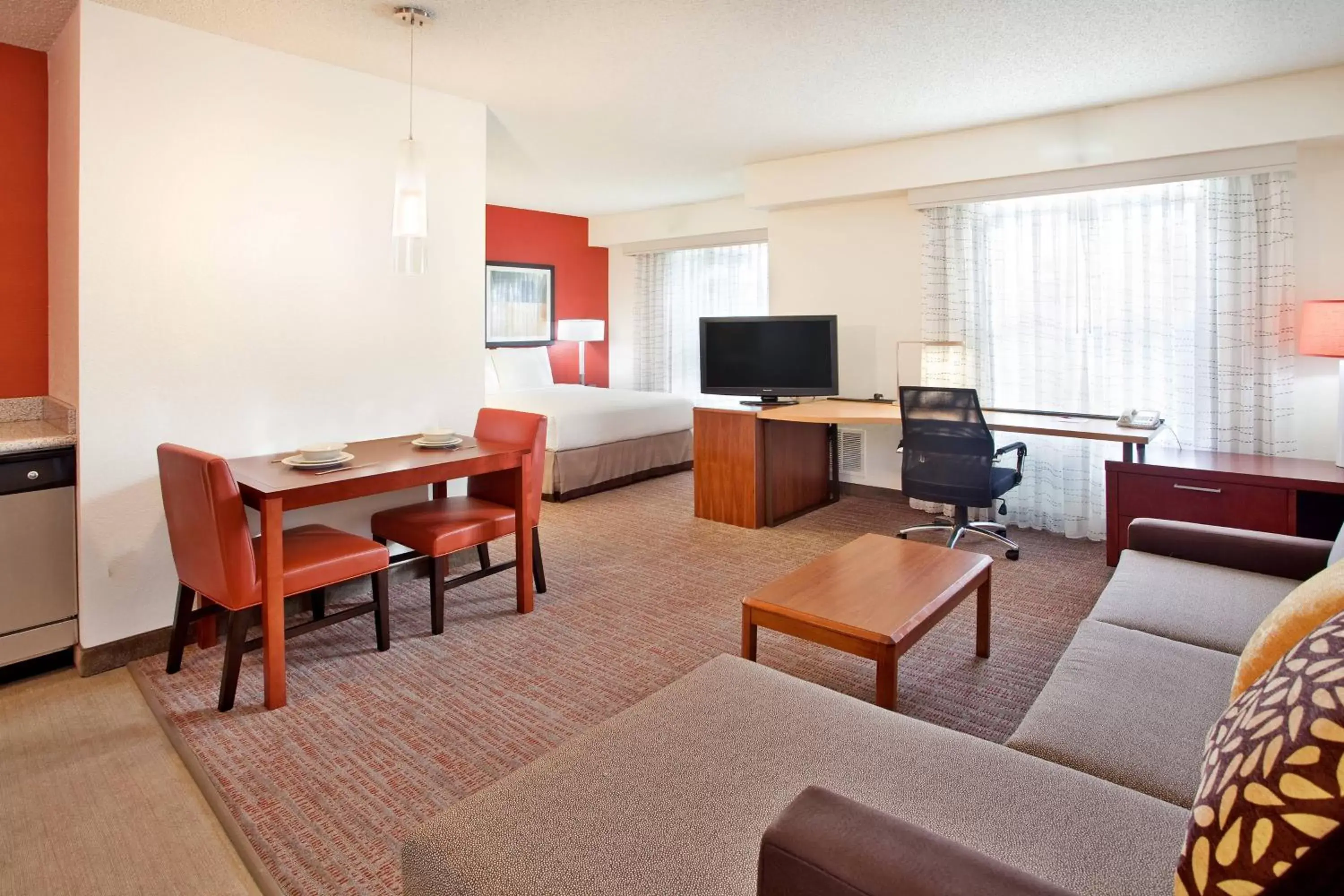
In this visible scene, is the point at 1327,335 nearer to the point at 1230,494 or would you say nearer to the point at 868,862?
the point at 1230,494

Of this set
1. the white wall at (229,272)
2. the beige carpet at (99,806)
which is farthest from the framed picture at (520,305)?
the beige carpet at (99,806)

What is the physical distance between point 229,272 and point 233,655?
1.55 m

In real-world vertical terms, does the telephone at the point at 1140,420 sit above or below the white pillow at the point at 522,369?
below

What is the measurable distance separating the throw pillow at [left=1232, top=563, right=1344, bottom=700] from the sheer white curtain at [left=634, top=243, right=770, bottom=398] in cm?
558

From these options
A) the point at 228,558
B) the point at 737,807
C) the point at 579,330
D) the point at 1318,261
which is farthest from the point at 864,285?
the point at 737,807

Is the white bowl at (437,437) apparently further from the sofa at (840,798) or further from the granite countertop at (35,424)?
the sofa at (840,798)

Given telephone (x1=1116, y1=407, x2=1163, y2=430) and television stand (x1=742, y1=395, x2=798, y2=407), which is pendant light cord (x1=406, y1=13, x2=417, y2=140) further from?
telephone (x1=1116, y1=407, x2=1163, y2=430)

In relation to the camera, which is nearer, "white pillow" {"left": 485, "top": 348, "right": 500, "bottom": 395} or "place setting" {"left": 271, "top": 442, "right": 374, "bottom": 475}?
"place setting" {"left": 271, "top": 442, "right": 374, "bottom": 475}

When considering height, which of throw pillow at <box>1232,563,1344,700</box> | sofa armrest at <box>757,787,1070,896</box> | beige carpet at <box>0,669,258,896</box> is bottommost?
beige carpet at <box>0,669,258,896</box>

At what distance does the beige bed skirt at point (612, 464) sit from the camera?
550cm

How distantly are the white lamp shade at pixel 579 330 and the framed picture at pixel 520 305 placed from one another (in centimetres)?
18

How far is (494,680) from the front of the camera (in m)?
2.72

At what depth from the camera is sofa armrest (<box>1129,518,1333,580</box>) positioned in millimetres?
2336

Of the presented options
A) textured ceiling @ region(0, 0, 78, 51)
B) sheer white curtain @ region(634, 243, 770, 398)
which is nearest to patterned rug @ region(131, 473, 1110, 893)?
textured ceiling @ region(0, 0, 78, 51)
